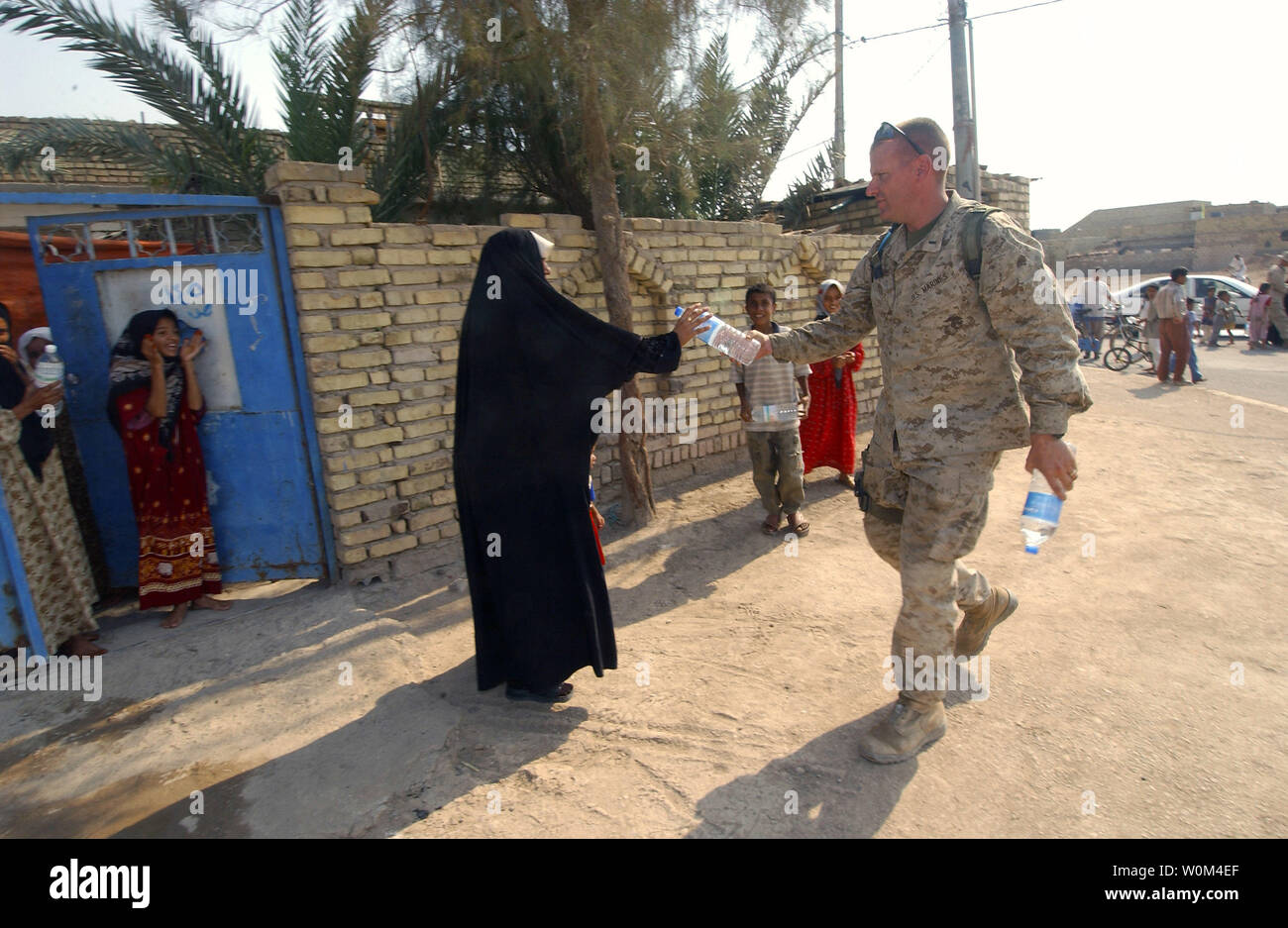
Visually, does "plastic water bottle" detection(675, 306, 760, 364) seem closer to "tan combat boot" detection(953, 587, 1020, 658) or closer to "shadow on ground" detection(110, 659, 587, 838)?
"tan combat boot" detection(953, 587, 1020, 658)

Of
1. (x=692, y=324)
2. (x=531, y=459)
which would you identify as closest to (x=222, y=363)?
(x=531, y=459)

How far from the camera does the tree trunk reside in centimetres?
467

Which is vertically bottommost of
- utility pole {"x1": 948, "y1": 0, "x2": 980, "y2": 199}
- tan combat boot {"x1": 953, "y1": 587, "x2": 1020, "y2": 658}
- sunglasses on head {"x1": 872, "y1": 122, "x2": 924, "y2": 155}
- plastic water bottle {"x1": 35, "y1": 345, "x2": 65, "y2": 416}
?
tan combat boot {"x1": 953, "y1": 587, "x2": 1020, "y2": 658}

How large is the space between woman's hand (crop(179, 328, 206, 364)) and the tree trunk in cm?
240

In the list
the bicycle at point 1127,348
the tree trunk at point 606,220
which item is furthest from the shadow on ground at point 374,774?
the bicycle at point 1127,348

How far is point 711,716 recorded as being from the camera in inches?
118

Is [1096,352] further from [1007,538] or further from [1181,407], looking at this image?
[1007,538]

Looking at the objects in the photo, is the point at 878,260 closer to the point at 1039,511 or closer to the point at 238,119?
the point at 1039,511

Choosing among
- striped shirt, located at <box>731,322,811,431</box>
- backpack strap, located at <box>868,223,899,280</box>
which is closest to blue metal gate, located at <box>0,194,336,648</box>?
striped shirt, located at <box>731,322,811,431</box>

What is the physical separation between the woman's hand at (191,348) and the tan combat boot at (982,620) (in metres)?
3.90
